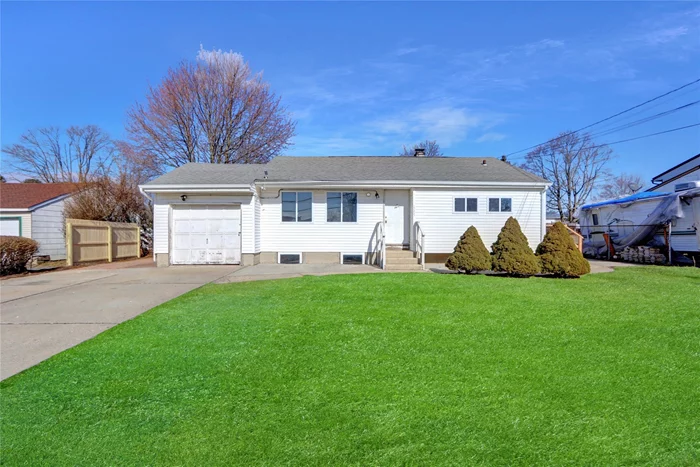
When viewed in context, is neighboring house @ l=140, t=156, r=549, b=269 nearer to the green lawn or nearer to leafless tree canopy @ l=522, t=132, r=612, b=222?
the green lawn

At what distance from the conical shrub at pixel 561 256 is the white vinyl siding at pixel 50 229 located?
827 inches

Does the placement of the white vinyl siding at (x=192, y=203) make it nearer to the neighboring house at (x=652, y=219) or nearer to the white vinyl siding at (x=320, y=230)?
the white vinyl siding at (x=320, y=230)

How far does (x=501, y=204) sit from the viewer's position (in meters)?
13.3

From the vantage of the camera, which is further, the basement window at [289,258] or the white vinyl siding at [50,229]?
the white vinyl siding at [50,229]

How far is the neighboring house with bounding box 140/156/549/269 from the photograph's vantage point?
1299 centimetres

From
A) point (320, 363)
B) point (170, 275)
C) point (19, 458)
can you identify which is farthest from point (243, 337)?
point (170, 275)

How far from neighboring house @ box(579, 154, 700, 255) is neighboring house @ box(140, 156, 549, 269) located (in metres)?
4.37

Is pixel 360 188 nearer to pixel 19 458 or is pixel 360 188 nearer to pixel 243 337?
pixel 243 337

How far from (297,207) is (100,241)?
8.51m

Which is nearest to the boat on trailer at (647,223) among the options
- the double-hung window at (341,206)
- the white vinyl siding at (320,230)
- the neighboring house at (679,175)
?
the neighboring house at (679,175)

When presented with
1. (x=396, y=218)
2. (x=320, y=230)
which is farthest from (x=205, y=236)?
(x=396, y=218)

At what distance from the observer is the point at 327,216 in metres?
13.4

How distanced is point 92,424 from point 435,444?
2439 mm

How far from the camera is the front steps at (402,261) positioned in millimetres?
11820
